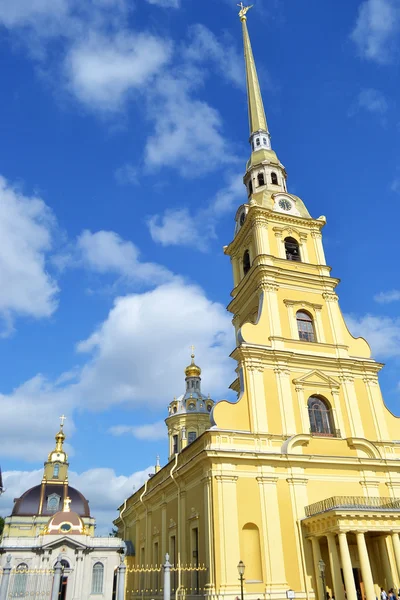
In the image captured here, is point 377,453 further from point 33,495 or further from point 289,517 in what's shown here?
point 33,495

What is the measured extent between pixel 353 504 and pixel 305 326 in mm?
10998

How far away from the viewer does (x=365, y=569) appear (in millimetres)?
20016

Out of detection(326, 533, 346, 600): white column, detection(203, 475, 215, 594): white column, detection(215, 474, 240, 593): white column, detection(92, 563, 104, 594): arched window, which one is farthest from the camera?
detection(92, 563, 104, 594): arched window

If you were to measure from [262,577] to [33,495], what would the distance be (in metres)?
47.7

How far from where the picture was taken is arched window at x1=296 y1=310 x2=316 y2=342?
2944 centimetres

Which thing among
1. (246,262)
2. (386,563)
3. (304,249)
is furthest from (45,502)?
(386,563)

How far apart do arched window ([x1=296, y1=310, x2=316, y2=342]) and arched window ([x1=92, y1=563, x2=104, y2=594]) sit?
27.9 m

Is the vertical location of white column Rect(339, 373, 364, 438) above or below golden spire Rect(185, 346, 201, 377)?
below

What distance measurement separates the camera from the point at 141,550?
35562 millimetres

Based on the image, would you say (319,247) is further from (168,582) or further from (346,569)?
(168,582)

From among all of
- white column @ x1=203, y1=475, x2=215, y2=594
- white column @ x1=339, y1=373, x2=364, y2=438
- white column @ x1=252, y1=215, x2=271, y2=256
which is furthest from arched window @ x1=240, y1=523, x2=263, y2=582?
white column @ x1=252, y1=215, x2=271, y2=256

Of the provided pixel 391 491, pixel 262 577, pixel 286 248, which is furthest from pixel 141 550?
pixel 286 248

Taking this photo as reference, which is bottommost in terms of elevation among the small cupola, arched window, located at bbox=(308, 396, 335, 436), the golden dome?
arched window, located at bbox=(308, 396, 335, 436)

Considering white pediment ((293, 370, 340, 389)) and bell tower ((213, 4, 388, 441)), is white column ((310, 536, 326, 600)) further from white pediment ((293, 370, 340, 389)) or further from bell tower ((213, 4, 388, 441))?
→ white pediment ((293, 370, 340, 389))
